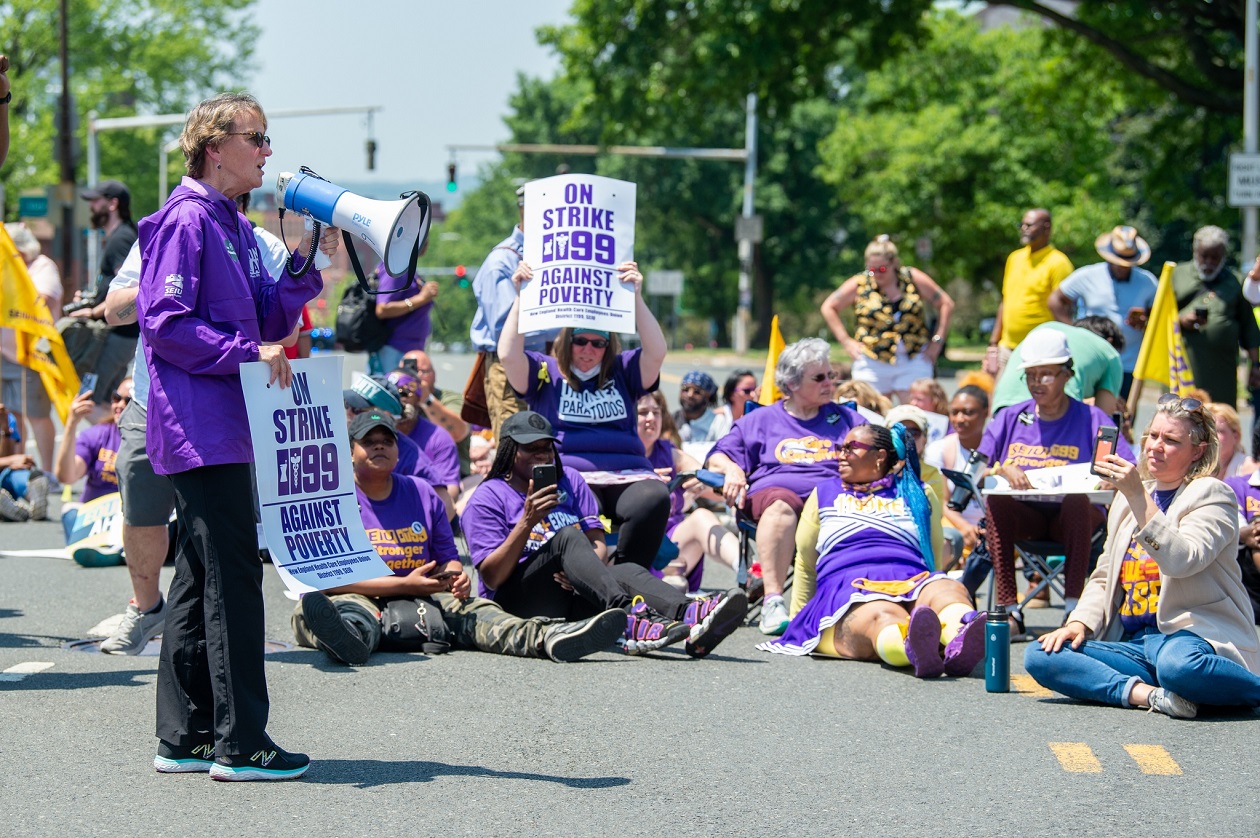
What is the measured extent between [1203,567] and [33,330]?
8399 mm

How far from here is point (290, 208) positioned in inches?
213

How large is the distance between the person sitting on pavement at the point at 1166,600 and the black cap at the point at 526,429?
2.51 meters

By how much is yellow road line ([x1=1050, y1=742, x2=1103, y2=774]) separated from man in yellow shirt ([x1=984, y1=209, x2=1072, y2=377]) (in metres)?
6.99

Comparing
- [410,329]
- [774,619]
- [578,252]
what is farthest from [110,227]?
[774,619]

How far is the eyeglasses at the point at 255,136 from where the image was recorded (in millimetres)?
5168

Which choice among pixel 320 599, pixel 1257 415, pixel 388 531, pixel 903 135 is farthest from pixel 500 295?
pixel 903 135

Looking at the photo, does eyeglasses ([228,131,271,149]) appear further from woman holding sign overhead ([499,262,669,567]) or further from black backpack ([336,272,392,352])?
black backpack ([336,272,392,352])

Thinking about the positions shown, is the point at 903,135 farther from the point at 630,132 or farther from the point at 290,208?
the point at 290,208

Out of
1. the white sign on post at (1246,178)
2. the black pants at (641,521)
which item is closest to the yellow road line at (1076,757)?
the black pants at (641,521)

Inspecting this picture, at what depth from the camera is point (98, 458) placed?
1086 centimetres

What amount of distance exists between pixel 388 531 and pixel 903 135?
1771 inches

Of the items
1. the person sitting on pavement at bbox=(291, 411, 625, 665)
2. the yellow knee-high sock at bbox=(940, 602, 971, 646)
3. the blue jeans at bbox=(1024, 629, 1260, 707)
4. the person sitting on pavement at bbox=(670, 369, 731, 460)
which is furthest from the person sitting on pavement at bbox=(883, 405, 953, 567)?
the person sitting on pavement at bbox=(291, 411, 625, 665)

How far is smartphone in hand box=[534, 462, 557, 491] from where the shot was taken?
7.82 m

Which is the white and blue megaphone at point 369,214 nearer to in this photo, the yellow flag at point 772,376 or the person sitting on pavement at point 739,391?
the yellow flag at point 772,376
